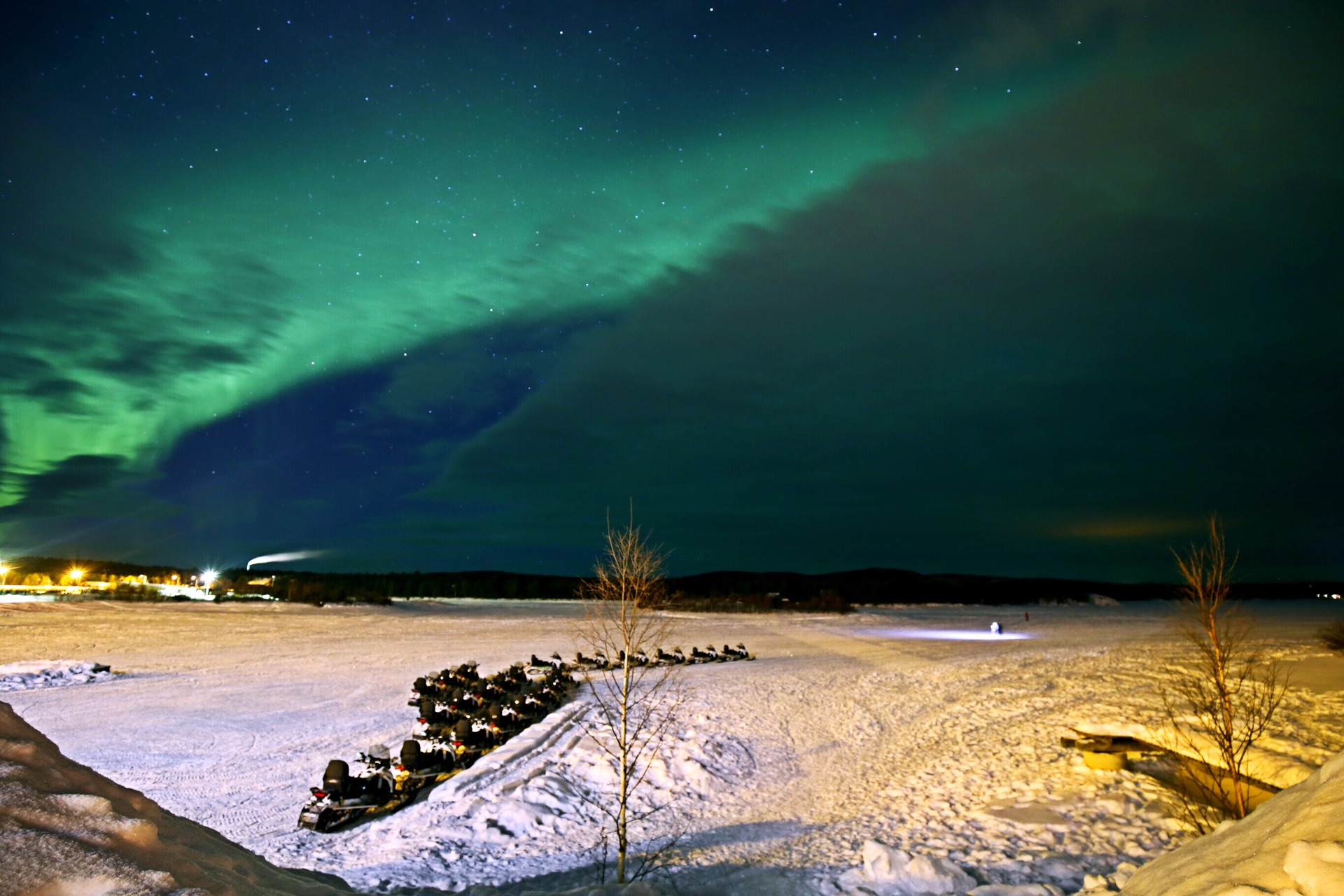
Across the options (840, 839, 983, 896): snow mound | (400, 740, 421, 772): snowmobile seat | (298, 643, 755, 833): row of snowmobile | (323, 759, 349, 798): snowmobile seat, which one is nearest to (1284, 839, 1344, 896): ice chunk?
(840, 839, 983, 896): snow mound

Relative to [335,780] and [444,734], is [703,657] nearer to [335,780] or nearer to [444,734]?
[444,734]

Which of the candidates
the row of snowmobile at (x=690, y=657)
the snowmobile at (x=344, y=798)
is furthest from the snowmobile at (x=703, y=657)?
the snowmobile at (x=344, y=798)

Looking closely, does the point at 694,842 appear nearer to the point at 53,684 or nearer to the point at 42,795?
the point at 42,795

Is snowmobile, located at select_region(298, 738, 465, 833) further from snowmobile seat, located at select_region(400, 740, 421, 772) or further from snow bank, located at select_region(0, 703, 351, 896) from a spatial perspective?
snow bank, located at select_region(0, 703, 351, 896)

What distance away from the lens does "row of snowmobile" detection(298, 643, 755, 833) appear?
11.2m

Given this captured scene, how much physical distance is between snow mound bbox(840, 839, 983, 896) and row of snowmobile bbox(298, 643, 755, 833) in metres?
4.66

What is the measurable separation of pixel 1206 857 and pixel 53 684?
26996 millimetres

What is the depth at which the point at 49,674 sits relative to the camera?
2205 cm

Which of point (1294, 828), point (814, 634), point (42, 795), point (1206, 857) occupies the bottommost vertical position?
point (814, 634)

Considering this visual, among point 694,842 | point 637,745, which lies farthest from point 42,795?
point 637,745

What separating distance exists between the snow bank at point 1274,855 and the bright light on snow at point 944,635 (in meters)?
44.3

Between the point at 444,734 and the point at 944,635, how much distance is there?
4198 cm

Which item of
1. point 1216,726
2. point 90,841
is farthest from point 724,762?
point 90,841

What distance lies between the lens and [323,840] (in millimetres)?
10453
